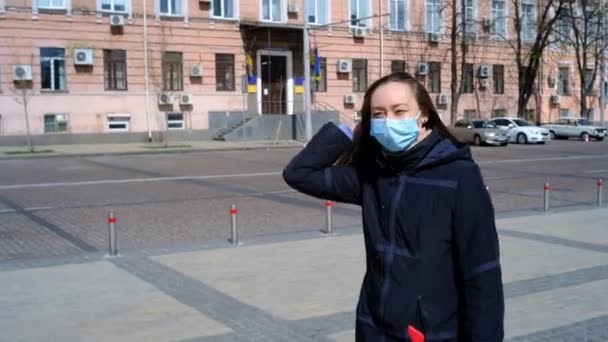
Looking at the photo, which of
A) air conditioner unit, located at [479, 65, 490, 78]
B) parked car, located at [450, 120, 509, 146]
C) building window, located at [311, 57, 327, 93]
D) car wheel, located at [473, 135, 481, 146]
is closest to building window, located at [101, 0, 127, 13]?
building window, located at [311, 57, 327, 93]

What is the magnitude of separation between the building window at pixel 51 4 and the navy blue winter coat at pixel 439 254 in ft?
114

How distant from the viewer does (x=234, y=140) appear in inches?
1511

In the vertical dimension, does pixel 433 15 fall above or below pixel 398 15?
above

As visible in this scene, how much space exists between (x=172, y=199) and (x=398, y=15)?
34.6m

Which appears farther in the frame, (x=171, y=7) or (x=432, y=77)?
(x=432, y=77)

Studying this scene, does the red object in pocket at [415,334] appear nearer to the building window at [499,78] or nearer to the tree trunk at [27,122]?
the tree trunk at [27,122]

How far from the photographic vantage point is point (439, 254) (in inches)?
107

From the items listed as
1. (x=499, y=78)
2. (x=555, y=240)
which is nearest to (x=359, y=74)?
(x=499, y=78)

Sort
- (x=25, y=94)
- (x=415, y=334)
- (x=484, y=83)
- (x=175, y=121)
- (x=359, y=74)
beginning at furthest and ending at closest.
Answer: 1. (x=484, y=83)
2. (x=359, y=74)
3. (x=175, y=121)
4. (x=25, y=94)
5. (x=415, y=334)

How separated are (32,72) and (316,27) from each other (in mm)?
15550

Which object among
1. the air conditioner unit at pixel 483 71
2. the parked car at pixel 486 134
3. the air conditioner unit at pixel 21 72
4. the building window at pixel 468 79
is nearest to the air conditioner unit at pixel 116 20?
the air conditioner unit at pixel 21 72

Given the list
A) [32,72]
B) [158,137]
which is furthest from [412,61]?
[32,72]

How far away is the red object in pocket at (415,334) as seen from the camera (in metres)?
2.69

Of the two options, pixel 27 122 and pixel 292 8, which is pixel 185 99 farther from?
pixel 292 8
